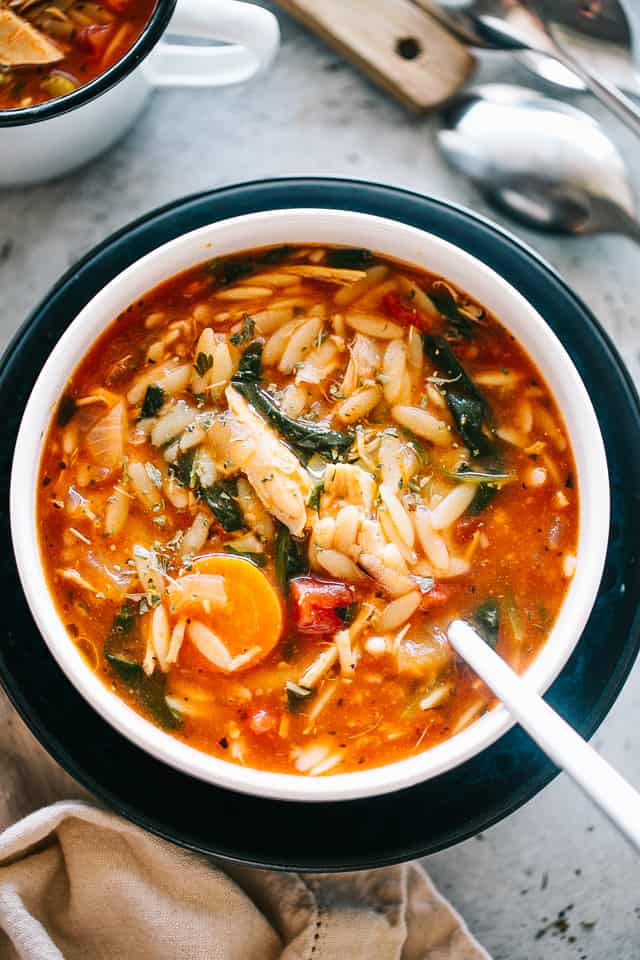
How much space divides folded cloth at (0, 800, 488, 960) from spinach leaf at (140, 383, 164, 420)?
3.52 feet

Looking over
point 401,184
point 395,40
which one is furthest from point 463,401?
point 395,40

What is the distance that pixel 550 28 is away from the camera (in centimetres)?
304

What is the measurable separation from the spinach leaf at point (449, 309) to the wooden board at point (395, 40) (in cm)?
84

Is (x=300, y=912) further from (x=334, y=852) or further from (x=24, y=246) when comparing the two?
(x=24, y=246)

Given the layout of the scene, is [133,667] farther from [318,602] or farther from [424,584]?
[424,584]

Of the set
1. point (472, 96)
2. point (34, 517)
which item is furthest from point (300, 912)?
point (472, 96)

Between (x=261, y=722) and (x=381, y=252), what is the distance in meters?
1.18

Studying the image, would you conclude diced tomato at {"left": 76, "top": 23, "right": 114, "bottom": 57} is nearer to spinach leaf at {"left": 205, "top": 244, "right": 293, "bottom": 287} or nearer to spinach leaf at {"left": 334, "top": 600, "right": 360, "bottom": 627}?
spinach leaf at {"left": 205, "top": 244, "right": 293, "bottom": 287}

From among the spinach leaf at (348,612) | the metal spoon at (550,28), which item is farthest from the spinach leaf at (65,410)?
the metal spoon at (550,28)

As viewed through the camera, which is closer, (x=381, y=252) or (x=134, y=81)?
(x=381, y=252)

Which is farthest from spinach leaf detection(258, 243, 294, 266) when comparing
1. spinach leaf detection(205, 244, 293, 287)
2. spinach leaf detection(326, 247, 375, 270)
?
spinach leaf detection(326, 247, 375, 270)

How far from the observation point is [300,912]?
2.86 meters

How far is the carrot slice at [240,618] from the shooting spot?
8.14 ft

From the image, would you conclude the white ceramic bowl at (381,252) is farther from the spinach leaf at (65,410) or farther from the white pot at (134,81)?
the white pot at (134,81)
